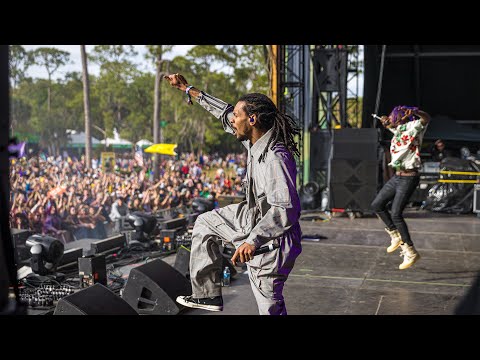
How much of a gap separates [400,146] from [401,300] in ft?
6.24

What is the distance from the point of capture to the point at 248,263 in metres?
3.75

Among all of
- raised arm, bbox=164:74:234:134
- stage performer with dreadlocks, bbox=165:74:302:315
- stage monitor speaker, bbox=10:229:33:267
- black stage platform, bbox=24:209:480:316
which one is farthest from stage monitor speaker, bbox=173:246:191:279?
raised arm, bbox=164:74:234:134

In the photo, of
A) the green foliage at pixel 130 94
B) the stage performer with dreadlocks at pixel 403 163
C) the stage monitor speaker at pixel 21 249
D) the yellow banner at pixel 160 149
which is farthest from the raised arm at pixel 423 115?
the green foliage at pixel 130 94

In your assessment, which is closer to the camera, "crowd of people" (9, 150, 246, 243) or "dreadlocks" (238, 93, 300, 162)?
"dreadlocks" (238, 93, 300, 162)

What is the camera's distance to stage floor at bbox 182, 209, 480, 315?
20.4 ft

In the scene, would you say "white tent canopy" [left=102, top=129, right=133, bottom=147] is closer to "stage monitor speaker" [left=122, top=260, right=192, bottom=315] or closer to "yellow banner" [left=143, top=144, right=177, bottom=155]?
"yellow banner" [left=143, top=144, right=177, bottom=155]

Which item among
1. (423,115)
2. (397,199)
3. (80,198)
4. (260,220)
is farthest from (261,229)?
(80,198)

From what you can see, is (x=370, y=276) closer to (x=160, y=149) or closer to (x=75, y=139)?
(x=160, y=149)

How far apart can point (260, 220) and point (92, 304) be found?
1.82 m
